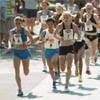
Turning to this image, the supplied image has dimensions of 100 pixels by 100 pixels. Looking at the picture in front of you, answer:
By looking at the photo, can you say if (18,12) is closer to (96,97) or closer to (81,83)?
(81,83)

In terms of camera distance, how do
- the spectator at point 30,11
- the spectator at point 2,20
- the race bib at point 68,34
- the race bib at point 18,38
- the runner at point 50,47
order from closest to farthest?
the race bib at point 18,38, the race bib at point 68,34, the runner at point 50,47, the spectator at point 2,20, the spectator at point 30,11

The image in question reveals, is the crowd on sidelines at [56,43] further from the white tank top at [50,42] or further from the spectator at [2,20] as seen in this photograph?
the spectator at [2,20]

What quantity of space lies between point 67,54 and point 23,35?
1102 millimetres

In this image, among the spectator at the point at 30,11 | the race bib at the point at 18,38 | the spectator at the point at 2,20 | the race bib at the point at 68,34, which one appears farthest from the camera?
the spectator at the point at 30,11

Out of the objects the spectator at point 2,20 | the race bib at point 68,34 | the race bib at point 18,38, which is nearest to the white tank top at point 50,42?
the race bib at point 68,34

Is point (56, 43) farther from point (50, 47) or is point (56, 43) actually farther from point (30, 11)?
point (30, 11)

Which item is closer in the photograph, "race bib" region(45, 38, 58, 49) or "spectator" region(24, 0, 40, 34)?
"race bib" region(45, 38, 58, 49)

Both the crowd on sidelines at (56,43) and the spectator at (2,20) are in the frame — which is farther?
the spectator at (2,20)

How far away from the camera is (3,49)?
17875 mm

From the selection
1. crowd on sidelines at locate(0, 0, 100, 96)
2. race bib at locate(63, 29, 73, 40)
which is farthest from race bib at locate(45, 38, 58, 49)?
race bib at locate(63, 29, 73, 40)

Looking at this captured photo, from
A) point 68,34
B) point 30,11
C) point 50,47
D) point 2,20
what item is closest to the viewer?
point 68,34

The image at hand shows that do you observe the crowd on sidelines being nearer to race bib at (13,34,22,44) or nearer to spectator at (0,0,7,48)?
race bib at (13,34,22,44)

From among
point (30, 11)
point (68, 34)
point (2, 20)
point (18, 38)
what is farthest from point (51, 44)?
point (30, 11)

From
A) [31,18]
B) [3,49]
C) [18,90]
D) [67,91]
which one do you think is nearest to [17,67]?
[18,90]
